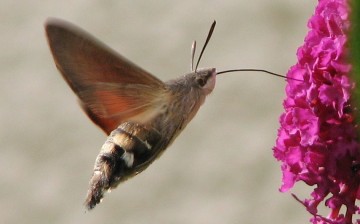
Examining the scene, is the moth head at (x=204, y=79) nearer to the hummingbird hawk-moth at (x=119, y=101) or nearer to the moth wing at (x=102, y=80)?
the hummingbird hawk-moth at (x=119, y=101)

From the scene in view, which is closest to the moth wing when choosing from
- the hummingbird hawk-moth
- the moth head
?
the hummingbird hawk-moth

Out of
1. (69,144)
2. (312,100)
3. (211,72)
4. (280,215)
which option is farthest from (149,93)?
(69,144)

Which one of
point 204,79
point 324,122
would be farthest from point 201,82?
point 324,122

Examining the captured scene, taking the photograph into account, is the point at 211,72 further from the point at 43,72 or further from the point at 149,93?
the point at 43,72

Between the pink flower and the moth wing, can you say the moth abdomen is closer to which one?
the moth wing

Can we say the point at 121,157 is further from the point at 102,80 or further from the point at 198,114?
the point at 198,114

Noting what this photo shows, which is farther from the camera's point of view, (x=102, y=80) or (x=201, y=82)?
(x=201, y=82)
